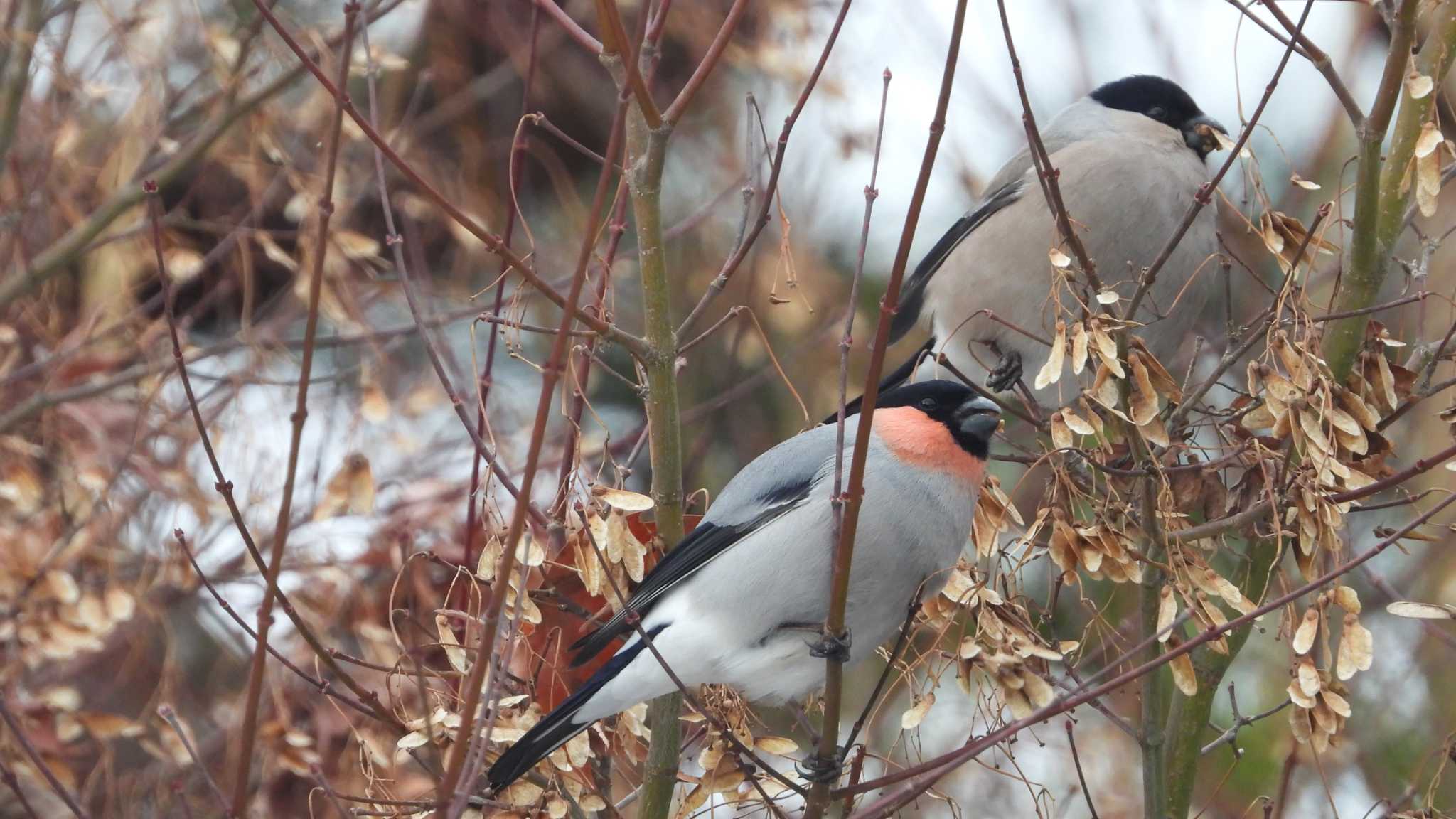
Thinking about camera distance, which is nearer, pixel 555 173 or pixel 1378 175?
pixel 1378 175

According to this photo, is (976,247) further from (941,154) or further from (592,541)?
(592,541)

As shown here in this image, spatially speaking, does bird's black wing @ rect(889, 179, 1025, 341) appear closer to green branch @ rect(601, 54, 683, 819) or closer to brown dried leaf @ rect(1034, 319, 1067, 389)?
green branch @ rect(601, 54, 683, 819)

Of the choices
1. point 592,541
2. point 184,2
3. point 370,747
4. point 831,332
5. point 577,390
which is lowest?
point 831,332

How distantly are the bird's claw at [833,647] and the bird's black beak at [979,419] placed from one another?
56 cm

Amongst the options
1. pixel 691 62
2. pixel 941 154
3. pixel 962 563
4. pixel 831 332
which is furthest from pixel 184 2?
pixel 962 563

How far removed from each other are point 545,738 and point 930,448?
0.97 metres

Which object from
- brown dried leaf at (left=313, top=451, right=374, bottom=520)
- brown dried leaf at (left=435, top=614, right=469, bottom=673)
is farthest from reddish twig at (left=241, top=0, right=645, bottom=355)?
brown dried leaf at (left=313, top=451, right=374, bottom=520)

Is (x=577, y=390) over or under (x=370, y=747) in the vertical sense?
over

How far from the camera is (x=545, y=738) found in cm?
224

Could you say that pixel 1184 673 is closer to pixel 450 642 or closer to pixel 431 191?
pixel 450 642

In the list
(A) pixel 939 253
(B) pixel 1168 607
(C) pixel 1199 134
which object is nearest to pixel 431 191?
(B) pixel 1168 607

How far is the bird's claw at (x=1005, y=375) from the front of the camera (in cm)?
332

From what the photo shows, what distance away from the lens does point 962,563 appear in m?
2.50

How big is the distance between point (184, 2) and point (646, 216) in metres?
2.19
